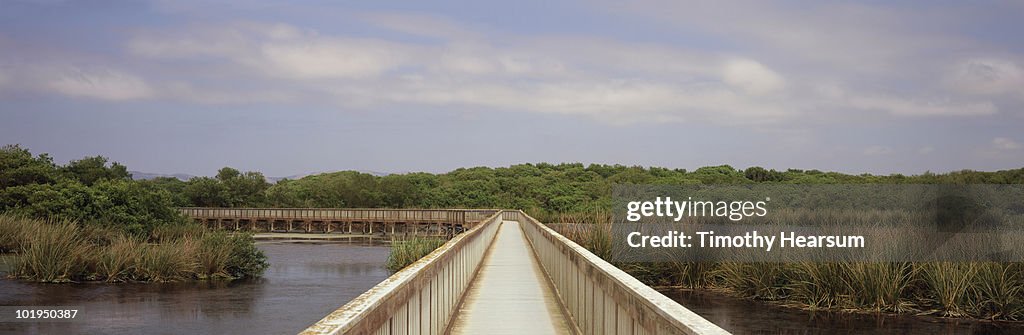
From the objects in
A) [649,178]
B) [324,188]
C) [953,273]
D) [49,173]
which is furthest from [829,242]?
[649,178]

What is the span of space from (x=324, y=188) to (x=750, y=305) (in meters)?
101

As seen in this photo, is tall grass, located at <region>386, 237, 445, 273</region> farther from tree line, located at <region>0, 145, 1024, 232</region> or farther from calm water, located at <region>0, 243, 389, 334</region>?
tree line, located at <region>0, 145, 1024, 232</region>

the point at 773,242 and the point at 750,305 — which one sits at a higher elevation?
the point at 773,242

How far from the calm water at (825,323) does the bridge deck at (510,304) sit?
15.6 ft

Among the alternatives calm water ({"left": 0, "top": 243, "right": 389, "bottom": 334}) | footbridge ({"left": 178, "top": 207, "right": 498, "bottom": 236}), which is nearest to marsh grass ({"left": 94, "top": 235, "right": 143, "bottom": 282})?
calm water ({"left": 0, "top": 243, "right": 389, "bottom": 334})

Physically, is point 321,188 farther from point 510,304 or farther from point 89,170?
point 510,304

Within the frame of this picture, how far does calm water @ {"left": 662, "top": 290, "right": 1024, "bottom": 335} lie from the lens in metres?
20.0

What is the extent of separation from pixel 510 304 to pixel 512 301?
1.39 feet

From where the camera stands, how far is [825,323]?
21.0 metres

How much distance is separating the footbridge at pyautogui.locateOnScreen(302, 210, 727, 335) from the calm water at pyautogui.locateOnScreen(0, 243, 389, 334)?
782 cm

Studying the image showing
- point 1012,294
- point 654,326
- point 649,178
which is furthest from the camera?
point 649,178

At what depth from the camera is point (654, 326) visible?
→ 218 inches

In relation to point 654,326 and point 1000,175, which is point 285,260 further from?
point 1000,175

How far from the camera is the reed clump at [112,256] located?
32.0m
